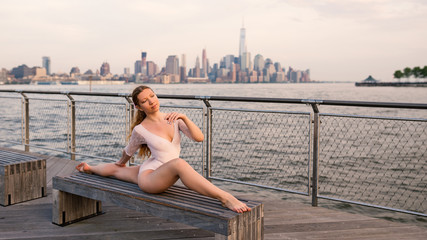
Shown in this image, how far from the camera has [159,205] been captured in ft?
8.85

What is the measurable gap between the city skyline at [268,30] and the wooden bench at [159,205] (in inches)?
1265

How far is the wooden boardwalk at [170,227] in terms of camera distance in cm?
326

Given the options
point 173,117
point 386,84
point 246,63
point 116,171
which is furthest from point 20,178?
point 386,84

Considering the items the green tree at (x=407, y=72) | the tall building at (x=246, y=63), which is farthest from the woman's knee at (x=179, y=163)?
the green tree at (x=407, y=72)

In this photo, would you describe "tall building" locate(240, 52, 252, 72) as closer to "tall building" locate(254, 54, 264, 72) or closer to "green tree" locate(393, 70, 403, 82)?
"tall building" locate(254, 54, 264, 72)

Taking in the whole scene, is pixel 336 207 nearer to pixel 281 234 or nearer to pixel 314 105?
pixel 314 105

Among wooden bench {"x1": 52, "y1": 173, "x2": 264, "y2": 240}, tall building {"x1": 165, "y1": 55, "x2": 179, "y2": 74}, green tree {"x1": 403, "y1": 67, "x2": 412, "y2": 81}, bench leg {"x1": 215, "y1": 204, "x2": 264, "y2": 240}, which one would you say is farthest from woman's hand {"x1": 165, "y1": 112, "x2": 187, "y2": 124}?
green tree {"x1": 403, "y1": 67, "x2": 412, "y2": 81}

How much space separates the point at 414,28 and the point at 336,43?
16746mm

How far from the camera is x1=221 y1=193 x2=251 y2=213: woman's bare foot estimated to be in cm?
246

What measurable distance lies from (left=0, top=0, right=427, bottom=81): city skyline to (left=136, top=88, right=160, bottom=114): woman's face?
32674 millimetres

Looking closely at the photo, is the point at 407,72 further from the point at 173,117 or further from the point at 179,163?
the point at 179,163

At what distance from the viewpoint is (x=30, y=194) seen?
4230mm

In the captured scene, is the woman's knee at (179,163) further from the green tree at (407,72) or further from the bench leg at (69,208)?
the green tree at (407,72)

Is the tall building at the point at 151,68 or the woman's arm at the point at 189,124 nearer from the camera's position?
the woman's arm at the point at 189,124
